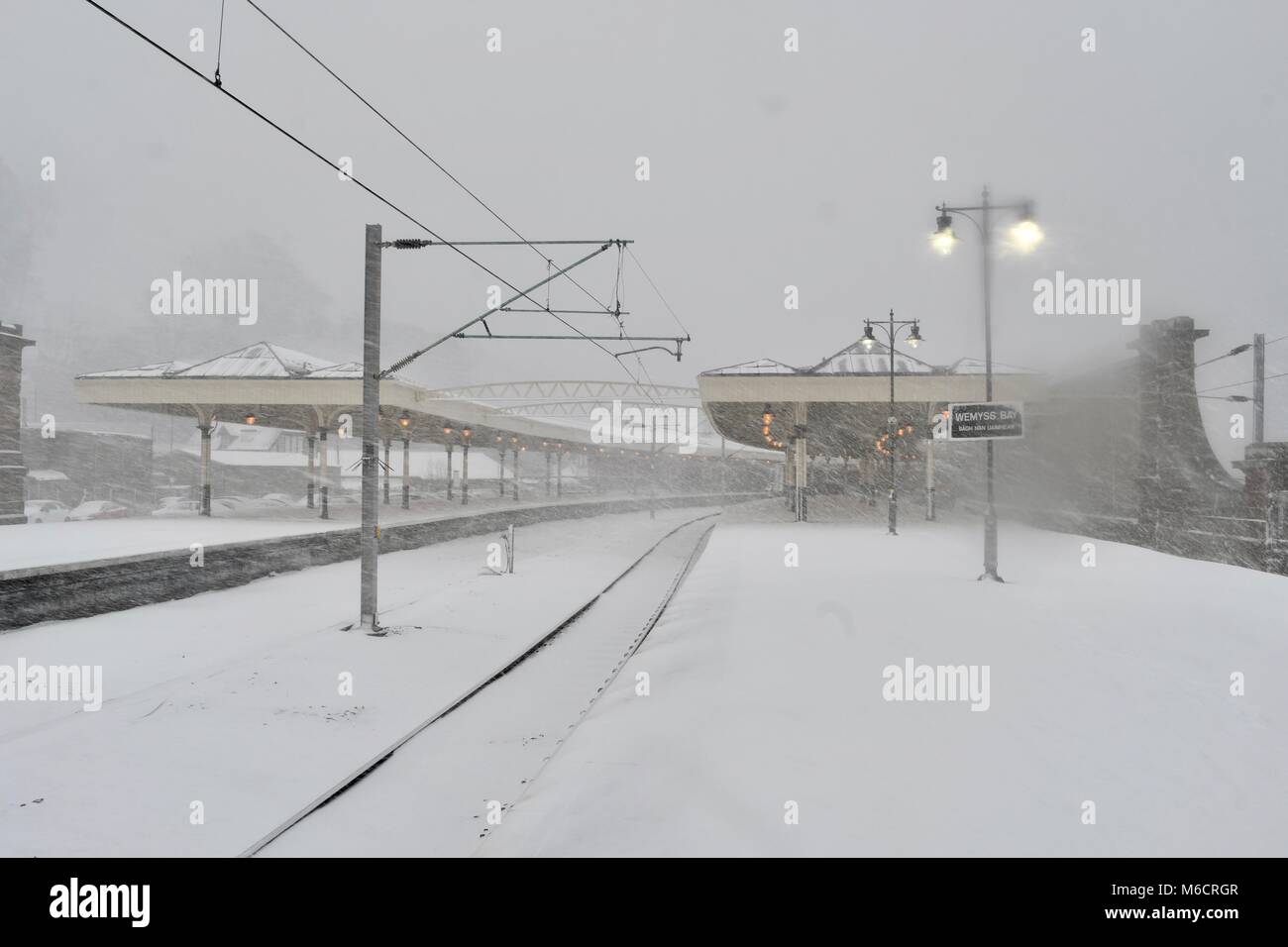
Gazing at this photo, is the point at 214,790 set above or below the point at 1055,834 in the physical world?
below

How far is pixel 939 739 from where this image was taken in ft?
20.4

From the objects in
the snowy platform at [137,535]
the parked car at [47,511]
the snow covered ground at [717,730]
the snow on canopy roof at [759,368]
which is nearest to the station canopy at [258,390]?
the snowy platform at [137,535]

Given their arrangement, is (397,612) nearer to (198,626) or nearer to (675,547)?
(198,626)

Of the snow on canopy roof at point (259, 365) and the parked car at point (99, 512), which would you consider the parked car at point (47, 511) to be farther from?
the snow on canopy roof at point (259, 365)

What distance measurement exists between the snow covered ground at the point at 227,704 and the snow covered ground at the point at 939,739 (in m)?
2.40

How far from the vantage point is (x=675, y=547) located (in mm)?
29266

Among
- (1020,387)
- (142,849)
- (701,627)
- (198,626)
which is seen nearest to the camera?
(142,849)

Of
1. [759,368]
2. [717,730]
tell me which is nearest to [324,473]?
[759,368]

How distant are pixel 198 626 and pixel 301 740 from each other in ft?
24.7

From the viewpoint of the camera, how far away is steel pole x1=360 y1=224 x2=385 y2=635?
1184cm

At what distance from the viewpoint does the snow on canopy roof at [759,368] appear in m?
29.0

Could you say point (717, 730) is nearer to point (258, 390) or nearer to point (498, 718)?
point (498, 718)
